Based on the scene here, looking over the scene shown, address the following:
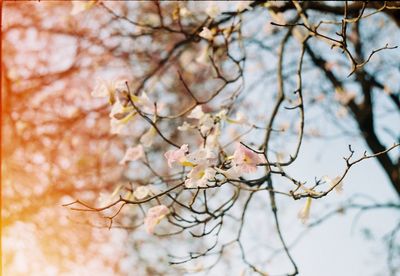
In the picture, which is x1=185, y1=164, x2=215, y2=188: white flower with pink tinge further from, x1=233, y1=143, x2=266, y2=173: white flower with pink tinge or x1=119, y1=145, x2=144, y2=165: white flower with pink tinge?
x1=119, y1=145, x2=144, y2=165: white flower with pink tinge

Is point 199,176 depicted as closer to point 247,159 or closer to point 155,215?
point 247,159

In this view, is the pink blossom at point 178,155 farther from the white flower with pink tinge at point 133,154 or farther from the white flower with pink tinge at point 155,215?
the white flower with pink tinge at point 133,154

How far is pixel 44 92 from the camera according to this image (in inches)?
231

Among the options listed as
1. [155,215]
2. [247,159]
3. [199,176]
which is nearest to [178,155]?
[199,176]

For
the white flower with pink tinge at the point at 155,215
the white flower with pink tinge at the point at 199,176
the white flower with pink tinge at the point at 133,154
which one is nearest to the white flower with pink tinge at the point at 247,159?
the white flower with pink tinge at the point at 199,176

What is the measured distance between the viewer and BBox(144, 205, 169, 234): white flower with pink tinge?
2209 mm

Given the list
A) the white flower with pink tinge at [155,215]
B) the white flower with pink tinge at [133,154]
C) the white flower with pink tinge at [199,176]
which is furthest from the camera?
the white flower with pink tinge at [133,154]

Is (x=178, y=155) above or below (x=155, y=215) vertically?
below

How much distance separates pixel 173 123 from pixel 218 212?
2.90m

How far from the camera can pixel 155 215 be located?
87.5 inches

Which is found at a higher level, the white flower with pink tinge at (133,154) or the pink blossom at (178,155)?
the white flower with pink tinge at (133,154)

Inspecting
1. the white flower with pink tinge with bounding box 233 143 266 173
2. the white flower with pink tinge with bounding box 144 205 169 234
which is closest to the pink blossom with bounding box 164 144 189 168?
the white flower with pink tinge with bounding box 233 143 266 173

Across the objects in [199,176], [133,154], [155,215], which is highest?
[133,154]

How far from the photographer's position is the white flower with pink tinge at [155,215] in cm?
221
